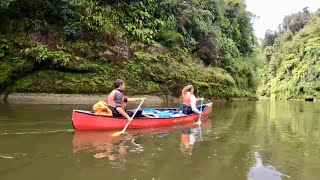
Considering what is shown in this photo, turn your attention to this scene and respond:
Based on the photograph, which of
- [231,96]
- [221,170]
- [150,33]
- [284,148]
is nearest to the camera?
[221,170]

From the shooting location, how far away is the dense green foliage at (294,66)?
49503 millimetres

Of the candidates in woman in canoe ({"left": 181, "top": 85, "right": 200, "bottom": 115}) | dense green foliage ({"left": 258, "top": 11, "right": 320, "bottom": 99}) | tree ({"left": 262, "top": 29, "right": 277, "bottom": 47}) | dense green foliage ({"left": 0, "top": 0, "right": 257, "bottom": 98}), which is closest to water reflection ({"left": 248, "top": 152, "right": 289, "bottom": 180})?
woman in canoe ({"left": 181, "top": 85, "right": 200, "bottom": 115})

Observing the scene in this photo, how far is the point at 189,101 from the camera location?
12.7 m

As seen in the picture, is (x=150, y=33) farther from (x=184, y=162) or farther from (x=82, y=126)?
(x=184, y=162)

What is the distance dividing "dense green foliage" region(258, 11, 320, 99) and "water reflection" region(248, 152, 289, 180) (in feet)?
147

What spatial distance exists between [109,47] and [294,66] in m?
43.6

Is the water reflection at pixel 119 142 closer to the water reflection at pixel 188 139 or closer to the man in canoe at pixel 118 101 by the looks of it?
the water reflection at pixel 188 139

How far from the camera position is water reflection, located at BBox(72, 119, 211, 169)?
6.76m

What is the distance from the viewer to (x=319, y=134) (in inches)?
418

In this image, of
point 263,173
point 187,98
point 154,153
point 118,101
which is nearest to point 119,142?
point 154,153

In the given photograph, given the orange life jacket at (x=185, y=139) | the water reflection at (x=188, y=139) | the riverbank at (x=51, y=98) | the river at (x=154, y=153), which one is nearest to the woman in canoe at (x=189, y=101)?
the water reflection at (x=188, y=139)

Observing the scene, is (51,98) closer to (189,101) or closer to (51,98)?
(51,98)

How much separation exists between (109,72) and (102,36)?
2.36m

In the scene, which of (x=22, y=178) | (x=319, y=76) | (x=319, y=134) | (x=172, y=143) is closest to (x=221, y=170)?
(x=172, y=143)
